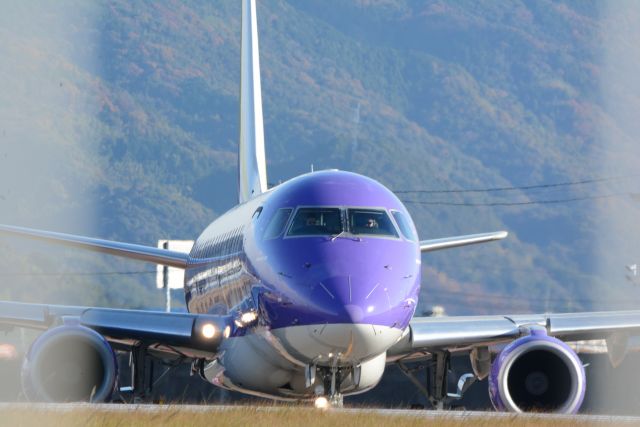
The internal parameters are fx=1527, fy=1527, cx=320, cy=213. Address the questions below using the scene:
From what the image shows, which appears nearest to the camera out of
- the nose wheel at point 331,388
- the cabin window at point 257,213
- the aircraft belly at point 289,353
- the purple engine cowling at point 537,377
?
the aircraft belly at point 289,353

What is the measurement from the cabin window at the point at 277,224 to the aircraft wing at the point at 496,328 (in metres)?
2.83

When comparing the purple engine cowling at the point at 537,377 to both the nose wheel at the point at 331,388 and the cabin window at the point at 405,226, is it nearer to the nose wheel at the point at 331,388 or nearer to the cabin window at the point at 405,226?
the cabin window at the point at 405,226

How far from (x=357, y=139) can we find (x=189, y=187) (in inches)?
763

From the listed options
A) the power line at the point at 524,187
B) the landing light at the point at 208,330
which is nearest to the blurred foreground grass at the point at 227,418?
the landing light at the point at 208,330

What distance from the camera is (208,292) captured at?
2491 centimetres

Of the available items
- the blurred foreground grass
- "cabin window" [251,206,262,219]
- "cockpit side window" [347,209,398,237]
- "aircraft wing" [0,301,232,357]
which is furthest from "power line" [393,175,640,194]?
the blurred foreground grass

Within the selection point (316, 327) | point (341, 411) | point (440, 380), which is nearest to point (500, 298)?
point (440, 380)

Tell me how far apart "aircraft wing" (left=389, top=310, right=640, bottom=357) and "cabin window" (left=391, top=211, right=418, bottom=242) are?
2.29 m

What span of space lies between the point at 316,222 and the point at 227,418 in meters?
4.58

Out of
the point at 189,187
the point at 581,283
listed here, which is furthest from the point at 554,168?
the point at 581,283

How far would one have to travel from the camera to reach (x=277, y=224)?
19.1 meters

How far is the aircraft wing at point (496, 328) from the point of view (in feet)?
69.3

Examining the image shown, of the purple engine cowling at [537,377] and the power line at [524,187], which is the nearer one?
the purple engine cowling at [537,377]

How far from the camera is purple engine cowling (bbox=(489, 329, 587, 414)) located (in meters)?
20.4
